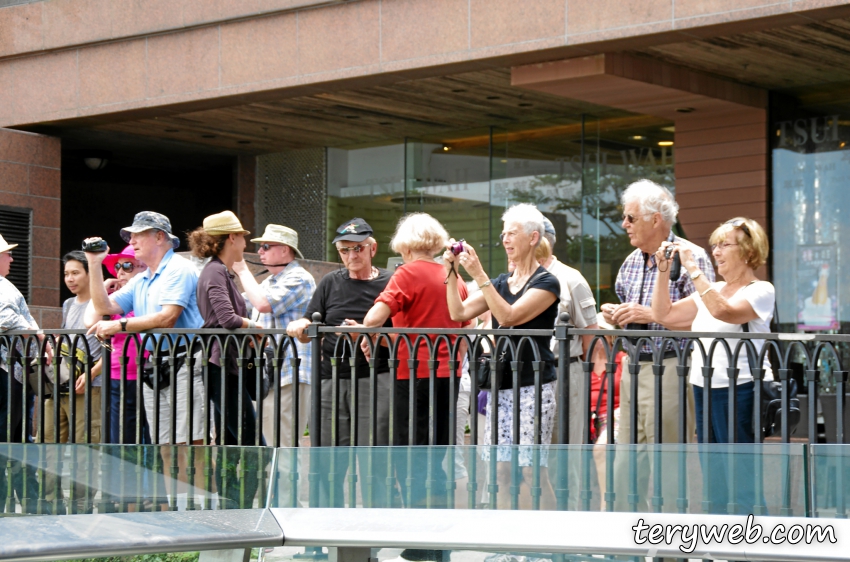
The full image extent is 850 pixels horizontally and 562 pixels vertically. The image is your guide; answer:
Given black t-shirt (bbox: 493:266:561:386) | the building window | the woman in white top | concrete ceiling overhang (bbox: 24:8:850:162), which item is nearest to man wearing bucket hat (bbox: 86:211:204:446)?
black t-shirt (bbox: 493:266:561:386)

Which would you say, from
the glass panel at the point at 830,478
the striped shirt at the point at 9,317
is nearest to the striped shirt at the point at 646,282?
the glass panel at the point at 830,478

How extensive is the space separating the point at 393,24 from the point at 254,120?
4.48 metres

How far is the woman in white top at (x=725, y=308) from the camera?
6094 mm

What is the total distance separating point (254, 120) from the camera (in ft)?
56.4

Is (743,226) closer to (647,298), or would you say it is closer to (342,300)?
(647,298)

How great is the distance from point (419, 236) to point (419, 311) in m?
0.45

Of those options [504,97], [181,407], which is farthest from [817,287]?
[181,407]

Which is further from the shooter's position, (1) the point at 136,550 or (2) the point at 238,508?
(2) the point at 238,508

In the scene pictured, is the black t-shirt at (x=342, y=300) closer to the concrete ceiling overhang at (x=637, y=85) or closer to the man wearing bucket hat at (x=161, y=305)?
the man wearing bucket hat at (x=161, y=305)

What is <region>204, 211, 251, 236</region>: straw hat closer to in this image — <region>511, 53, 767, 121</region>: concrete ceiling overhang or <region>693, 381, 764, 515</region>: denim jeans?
<region>693, 381, 764, 515</region>: denim jeans

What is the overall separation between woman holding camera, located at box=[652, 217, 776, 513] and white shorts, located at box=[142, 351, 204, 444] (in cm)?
304

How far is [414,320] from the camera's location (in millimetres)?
6973

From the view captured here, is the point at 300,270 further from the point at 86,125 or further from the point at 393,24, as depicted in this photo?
the point at 86,125

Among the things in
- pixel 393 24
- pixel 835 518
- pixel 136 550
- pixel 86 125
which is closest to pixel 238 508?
pixel 136 550
